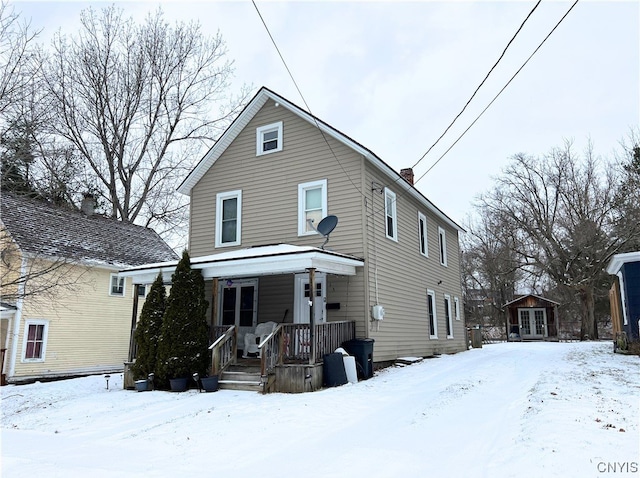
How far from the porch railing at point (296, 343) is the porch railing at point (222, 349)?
1.11m

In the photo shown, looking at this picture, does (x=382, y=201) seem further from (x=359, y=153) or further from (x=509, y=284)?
(x=509, y=284)

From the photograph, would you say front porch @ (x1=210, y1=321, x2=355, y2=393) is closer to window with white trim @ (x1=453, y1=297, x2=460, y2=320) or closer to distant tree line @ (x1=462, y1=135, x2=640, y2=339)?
window with white trim @ (x1=453, y1=297, x2=460, y2=320)

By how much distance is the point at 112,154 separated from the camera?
2598 cm

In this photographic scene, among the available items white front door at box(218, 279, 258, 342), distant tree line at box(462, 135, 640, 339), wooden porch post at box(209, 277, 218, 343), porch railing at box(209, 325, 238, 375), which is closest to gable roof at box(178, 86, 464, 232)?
white front door at box(218, 279, 258, 342)

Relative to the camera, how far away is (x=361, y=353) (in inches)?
425

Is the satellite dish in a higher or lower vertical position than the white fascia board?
higher

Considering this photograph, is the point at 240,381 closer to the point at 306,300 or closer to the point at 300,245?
the point at 306,300

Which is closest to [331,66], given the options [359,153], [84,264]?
[359,153]

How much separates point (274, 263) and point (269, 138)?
16.8 ft

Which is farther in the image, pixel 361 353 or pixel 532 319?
pixel 532 319

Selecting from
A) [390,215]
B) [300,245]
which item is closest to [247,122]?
[300,245]

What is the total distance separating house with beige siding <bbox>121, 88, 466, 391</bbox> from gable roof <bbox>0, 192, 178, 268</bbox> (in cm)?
518

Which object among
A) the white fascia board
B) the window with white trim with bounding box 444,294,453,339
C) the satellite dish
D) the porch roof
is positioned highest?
the satellite dish

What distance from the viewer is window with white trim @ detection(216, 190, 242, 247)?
1378 centimetres
